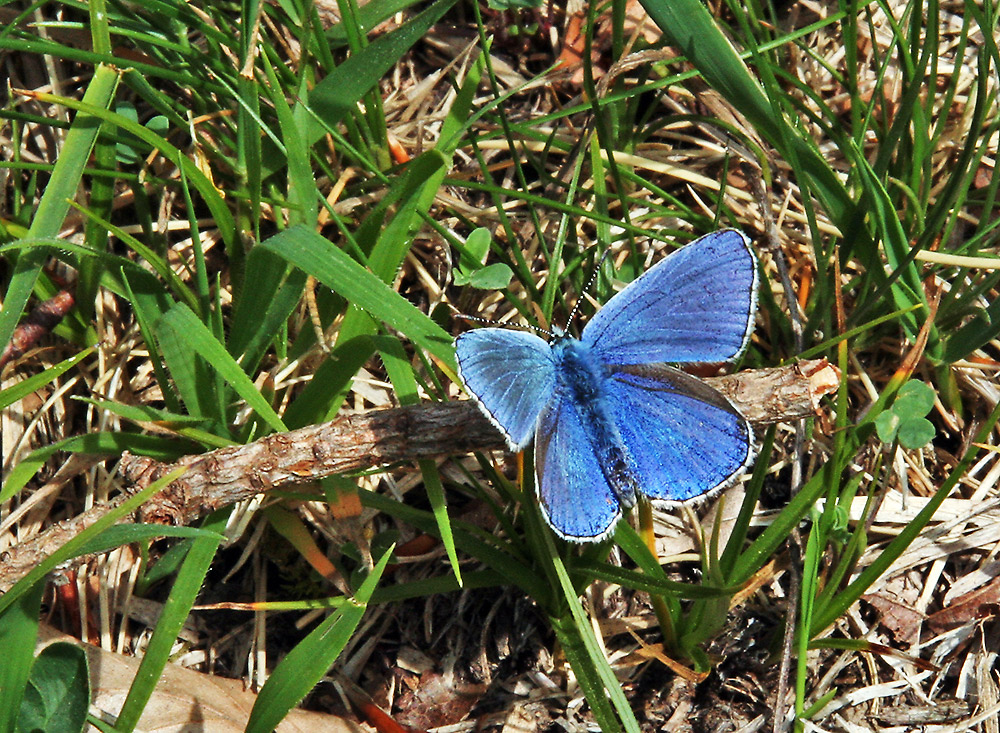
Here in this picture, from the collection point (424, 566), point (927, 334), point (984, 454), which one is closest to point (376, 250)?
point (424, 566)

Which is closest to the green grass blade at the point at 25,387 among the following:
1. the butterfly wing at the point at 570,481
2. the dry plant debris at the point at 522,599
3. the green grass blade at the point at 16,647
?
the dry plant debris at the point at 522,599

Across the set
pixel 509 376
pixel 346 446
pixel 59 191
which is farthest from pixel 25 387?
pixel 509 376

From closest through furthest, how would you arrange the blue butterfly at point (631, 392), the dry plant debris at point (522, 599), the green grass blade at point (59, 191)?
1. the blue butterfly at point (631, 392)
2. the green grass blade at point (59, 191)
3. the dry plant debris at point (522, 599)

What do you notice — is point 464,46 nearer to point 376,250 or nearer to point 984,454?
point 376,250

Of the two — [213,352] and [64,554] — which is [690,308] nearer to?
[213,352]

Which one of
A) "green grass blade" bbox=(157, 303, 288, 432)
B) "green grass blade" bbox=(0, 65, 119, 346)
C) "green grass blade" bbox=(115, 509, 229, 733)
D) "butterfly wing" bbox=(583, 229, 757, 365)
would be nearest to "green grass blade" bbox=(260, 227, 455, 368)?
"green grass blade" bbox=(157, 303, 288, 432)

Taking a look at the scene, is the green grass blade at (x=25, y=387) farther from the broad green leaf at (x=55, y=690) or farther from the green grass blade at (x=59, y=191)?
the broad green leaf at (x=55, y=690)

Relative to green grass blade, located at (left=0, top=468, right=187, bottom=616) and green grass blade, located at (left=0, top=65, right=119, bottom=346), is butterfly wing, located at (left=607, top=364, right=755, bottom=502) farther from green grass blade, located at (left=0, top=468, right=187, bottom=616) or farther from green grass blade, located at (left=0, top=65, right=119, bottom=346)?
green grass blade, located at (left=0, top=65, right=119, bottom=346)
